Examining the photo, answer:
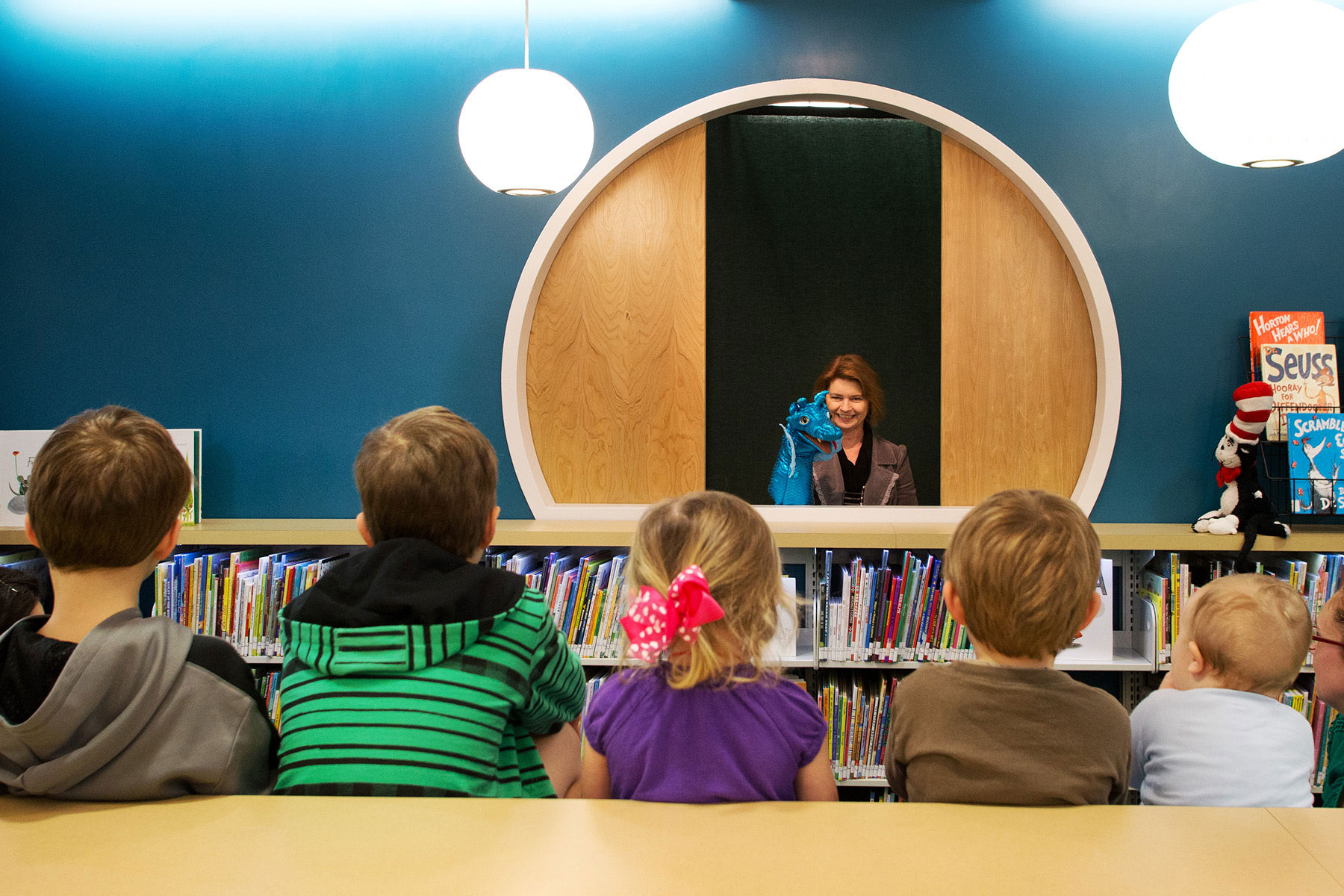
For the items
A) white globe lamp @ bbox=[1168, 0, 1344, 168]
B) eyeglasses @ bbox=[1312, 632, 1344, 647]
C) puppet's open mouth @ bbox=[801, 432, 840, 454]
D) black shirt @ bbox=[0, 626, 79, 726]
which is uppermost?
white globe lamp @ bbox=[1168, 0, 1344, 168]

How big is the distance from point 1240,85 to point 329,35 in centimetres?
264

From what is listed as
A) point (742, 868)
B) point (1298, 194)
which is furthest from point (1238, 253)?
point (742, 868)

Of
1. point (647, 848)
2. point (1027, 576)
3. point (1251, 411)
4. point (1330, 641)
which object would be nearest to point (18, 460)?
point (647, 848)

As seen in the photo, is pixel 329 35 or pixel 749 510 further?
pixel 329 35

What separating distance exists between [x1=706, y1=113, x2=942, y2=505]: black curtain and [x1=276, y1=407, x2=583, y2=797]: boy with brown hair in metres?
1.82

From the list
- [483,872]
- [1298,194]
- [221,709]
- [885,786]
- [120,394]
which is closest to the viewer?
[483,872]

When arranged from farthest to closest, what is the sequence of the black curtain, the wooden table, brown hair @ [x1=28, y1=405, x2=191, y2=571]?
the black curtain < brown hair @ [x1=28, y1=405, x2=191, y2=571] < the wooden table

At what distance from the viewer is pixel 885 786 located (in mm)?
2697

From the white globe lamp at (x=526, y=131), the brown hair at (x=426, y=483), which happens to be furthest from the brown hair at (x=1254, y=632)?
the white globe lamp at (x=526, y=131)

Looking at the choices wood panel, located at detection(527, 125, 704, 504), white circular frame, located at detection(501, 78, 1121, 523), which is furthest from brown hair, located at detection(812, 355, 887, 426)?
wood panel, located at detection(527, 125, 704, 504)

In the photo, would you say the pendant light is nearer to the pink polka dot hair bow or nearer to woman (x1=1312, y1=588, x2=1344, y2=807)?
the pink polka dot hair bow

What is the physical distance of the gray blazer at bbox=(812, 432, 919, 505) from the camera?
3076mm

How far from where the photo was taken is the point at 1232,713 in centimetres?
141

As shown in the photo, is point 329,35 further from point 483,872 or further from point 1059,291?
point 483,872
